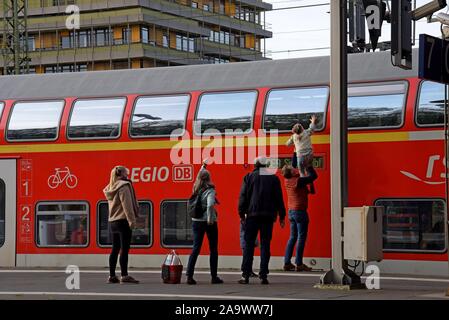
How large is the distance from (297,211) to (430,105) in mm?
2825

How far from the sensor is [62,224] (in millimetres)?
21031

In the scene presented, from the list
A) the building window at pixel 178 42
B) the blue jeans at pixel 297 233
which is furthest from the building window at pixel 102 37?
the blue jeans at pixel 297 233

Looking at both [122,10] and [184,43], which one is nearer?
[122,10]

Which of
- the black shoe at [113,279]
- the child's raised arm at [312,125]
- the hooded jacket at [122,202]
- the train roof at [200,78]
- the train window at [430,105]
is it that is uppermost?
the train roof at [200,78]

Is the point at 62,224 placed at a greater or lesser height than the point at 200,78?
lesser

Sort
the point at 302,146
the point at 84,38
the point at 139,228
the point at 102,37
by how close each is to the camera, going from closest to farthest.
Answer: the point at 302,146
the point at 139,228
the point at 102,37
the point at 84,38

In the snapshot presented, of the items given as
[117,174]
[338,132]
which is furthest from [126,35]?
[338,132]

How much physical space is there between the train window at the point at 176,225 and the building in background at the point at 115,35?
66.7m

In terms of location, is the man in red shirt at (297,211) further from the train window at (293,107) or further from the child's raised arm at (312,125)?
the train window at (293,107)

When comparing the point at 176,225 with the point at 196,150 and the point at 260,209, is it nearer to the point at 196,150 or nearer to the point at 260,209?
the point at 196,150

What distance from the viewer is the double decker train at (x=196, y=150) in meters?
17.7

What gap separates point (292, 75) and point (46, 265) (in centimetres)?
618
